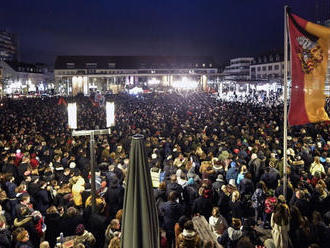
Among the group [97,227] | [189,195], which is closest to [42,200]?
[97,227]

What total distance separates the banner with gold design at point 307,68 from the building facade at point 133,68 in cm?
6838

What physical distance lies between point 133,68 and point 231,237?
76.3 m

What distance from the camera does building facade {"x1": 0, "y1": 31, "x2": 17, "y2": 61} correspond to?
336 feet

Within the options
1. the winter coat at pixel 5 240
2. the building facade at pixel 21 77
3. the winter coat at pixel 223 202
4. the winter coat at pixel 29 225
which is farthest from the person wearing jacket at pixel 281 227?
the building facade at pixel 21 77

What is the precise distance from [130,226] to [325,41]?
17.5ft

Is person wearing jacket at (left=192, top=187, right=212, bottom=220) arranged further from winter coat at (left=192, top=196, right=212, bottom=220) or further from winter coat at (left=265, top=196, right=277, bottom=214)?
winter coat at (left=265, top=196, right=277, bottom=214)

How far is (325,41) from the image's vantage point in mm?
5945

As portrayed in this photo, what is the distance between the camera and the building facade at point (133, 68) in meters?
74.8

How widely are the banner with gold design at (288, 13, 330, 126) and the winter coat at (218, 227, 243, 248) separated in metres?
2.57

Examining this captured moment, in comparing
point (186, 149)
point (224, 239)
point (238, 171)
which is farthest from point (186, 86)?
point (224, 239)

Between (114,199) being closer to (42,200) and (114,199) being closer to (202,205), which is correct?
(42,200)

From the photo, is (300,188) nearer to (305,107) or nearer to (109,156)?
(305,107)

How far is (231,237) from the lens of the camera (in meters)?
4.81

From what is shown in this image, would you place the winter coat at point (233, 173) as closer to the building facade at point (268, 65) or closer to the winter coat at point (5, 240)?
the winter coat at point (5, 240)
